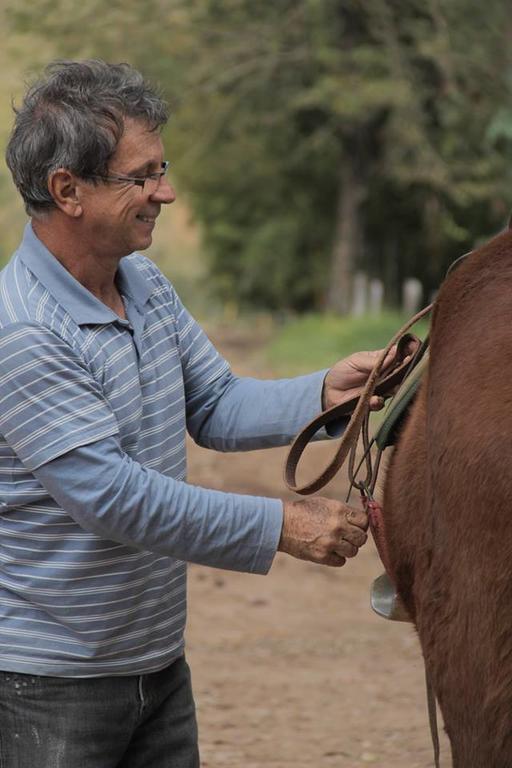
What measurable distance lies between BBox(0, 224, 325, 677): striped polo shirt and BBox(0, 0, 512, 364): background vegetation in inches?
580

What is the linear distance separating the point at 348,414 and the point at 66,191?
0.78m

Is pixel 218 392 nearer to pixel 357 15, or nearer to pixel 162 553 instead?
pixel 162 553

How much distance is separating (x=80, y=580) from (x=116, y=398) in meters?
0.39

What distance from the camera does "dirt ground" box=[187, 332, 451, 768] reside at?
5102 mm

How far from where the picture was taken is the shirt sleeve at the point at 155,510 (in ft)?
8.20

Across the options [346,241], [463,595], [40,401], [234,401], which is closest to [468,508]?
[463,595]

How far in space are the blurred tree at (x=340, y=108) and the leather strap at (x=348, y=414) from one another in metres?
14.7

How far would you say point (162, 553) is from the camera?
258 centimetres

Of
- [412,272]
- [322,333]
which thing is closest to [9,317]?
[322,333]

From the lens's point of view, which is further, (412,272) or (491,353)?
(412,272)

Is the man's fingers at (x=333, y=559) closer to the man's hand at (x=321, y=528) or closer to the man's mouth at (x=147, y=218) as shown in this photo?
the man's hand at (x=321, y=528)

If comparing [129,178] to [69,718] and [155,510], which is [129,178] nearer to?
[155,510]

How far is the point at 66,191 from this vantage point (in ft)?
8.63

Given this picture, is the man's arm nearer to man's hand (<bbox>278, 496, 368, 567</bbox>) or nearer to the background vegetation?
man's hand (<bbox>278, 496, 368, 567</bbox>)
